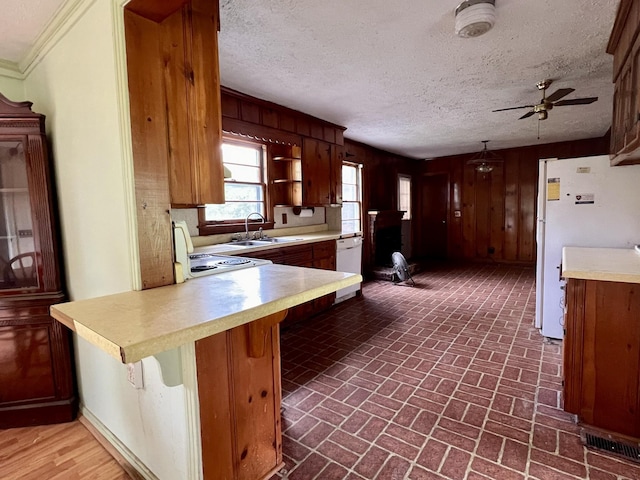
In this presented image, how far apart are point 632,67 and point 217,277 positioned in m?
2.69

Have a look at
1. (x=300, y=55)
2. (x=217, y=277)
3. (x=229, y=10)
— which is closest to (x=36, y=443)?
(x=217, y=277)

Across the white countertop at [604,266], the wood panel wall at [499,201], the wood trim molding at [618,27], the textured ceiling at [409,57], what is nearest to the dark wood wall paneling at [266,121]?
the textured ceiling at [409,57]

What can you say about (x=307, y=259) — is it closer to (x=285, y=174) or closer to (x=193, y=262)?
(x=285, y=174)

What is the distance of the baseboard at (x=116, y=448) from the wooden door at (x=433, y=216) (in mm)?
7352

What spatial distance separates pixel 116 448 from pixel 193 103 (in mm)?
1881

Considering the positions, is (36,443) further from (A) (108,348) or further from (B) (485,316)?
(B) (485,316)

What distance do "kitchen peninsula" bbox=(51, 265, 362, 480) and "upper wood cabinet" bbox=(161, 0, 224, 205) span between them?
481 mm

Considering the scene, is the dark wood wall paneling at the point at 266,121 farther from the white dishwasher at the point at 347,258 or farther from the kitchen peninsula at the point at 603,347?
the kitchen peninsula at the point at 603,347

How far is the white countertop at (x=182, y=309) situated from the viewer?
2.97 ft

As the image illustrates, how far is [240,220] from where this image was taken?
149 inches

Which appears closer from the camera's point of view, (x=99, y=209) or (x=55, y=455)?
(x=99, y=209)

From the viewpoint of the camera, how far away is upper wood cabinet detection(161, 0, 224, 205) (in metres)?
1.49

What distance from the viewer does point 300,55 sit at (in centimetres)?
253

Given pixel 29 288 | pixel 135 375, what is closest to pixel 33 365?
pixel 29 288
